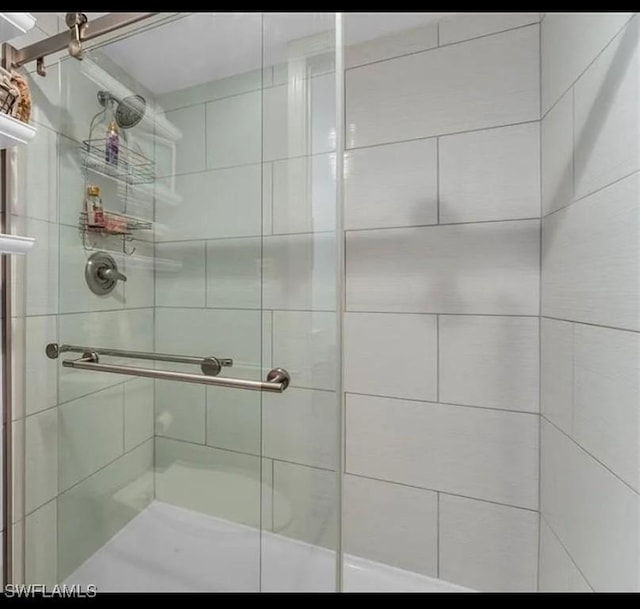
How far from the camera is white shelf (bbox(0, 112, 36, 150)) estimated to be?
2.03 ft

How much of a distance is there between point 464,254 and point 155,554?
4.14 ft

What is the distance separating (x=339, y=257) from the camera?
72 cm

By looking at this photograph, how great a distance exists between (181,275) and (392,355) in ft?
2.27

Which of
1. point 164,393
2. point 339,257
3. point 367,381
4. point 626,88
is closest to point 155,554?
point 164,393

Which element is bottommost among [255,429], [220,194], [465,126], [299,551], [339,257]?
[299,551]

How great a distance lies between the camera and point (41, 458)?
2.98 feet

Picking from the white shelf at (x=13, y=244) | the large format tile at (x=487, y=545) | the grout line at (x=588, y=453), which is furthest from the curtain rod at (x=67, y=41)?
the large format tile at (x=487, y=545)

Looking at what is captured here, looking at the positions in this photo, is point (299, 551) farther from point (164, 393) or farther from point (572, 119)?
point (572, 119)

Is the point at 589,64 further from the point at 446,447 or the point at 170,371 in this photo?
the point at 170,371

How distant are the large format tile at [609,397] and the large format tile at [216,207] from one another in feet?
2.57

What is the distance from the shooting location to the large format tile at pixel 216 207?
832 mm

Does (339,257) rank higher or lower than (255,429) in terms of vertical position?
higher

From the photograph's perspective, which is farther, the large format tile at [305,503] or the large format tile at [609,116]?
the large format tile at [305,503]

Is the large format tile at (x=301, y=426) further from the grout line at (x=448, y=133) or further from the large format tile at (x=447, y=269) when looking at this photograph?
the grout line at (x=448, y=133)
